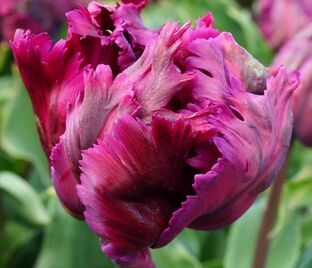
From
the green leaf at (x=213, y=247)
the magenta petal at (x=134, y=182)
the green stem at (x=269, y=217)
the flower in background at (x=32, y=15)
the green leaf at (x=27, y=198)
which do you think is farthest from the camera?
the flower in background at (x=32, y=15)

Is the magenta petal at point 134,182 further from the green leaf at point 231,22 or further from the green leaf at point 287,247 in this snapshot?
the green leaf at point 231,22

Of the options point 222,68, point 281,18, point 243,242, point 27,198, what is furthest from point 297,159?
point 222,68

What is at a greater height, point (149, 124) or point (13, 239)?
point (149, 124)

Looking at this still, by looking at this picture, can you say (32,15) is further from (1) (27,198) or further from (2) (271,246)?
(2) (271,246)

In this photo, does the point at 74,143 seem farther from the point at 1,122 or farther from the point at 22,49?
the point at 1,122

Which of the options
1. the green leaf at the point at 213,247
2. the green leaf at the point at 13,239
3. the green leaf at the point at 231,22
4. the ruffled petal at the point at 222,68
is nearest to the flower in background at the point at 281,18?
the green leaf at the point at 231,22

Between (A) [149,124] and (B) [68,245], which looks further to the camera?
(B) [68,245]
